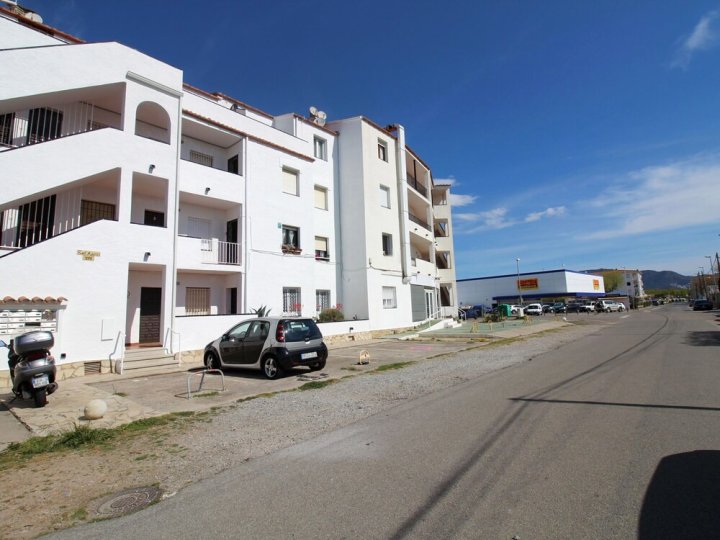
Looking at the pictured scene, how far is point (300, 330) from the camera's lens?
461 inches

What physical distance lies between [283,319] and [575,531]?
30.6 feet

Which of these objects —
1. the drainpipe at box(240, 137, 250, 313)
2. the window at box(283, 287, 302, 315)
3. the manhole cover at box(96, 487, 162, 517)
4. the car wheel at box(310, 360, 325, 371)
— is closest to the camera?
the manhole cover at box(96, 487, 162, 517)

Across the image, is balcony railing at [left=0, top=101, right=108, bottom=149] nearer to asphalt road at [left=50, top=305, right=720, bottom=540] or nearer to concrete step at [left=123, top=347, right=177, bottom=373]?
concrete step at [left=123, top=347, right=177, bottom=373]

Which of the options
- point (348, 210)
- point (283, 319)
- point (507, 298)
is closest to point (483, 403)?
point (283, 319)

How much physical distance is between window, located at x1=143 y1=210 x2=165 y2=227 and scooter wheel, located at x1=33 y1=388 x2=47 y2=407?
1027cm

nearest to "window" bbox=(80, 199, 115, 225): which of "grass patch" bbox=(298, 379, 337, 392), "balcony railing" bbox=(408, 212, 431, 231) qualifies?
"grass patch" bbox=(298, 379, 337, 392)

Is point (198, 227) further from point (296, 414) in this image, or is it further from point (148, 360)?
point (296, 414)

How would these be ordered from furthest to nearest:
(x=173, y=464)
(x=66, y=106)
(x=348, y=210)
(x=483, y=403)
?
(x=348, y=210), (x=66, y=106), (x=483, y=403), (x=173, y=464)

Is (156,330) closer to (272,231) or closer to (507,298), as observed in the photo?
(272,231)

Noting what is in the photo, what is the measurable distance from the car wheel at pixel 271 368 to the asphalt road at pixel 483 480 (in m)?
4.96

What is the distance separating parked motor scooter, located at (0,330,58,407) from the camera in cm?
787

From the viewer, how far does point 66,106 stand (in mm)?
15047

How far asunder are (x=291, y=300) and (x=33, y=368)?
539 inches

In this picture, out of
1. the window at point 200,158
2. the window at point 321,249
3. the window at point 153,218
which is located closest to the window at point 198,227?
the window at point 153,218
